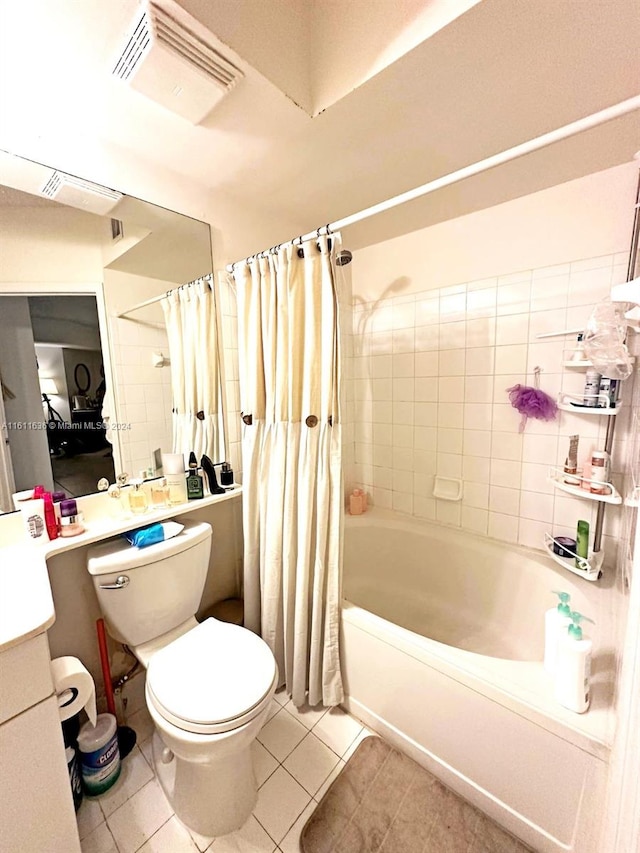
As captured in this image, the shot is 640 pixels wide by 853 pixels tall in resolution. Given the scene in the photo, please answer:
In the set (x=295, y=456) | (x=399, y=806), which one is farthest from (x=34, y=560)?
(x=399, y=806)

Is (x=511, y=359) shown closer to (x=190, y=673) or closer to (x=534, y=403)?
(x=534, y=403)

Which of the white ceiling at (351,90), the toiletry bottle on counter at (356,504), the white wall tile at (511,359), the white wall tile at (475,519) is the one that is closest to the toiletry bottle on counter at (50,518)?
the white ceiling at (351,90)

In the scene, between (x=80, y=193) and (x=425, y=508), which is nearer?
(x=80, y=193)

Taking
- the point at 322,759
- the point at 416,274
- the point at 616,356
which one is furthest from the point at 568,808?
the point at 416,274

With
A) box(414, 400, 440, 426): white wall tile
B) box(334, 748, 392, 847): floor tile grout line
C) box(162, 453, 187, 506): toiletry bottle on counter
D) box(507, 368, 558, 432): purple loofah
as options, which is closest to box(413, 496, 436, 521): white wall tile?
box(414, 400, 440, 426): white wall tile

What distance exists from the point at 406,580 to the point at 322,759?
0.92m

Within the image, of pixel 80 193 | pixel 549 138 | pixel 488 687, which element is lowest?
pixel 488 687

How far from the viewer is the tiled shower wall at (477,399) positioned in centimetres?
148

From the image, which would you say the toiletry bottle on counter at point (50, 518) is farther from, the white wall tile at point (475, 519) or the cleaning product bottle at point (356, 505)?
the white wall tile at point (475, 519)

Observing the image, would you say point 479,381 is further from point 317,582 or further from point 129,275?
point 129,275

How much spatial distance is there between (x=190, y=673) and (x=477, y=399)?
168cm

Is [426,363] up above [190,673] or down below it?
above

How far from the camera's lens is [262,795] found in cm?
110

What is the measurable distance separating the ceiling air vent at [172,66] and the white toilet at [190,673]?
4.64 feet
